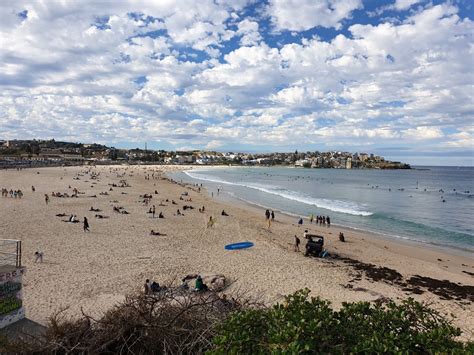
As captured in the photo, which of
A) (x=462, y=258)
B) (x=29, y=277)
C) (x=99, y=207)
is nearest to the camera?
(x=29, y=277)

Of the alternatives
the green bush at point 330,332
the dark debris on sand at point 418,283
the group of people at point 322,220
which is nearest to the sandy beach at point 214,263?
the dark debris on sand at point 418,283

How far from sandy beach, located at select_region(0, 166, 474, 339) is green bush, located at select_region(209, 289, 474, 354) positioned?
4754mm

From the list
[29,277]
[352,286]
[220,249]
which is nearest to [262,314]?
[352,286]

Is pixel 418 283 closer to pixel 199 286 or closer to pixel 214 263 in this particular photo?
pixel 214 263

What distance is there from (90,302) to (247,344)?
32.7 feet

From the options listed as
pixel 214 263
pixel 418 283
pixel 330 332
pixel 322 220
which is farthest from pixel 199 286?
pixel 322 220

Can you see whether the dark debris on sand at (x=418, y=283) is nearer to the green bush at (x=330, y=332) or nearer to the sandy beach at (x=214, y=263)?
the sandy beach at (x=214, y=263)

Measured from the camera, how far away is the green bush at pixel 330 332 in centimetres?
336

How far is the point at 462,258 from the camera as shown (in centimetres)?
2133

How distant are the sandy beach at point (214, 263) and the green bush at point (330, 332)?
4.75 metres

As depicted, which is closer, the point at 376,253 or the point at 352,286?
the point at 352,286

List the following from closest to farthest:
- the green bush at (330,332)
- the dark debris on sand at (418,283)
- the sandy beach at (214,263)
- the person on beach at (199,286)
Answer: the green bush at (330,332) → the person on beach at (199,286) → the sandy beach at (214,263) → the dark debris on sand at (418,283)

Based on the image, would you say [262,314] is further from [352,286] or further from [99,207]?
[99,207]

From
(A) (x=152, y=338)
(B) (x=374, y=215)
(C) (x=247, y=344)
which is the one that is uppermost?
(C) (x=247, y=344)
